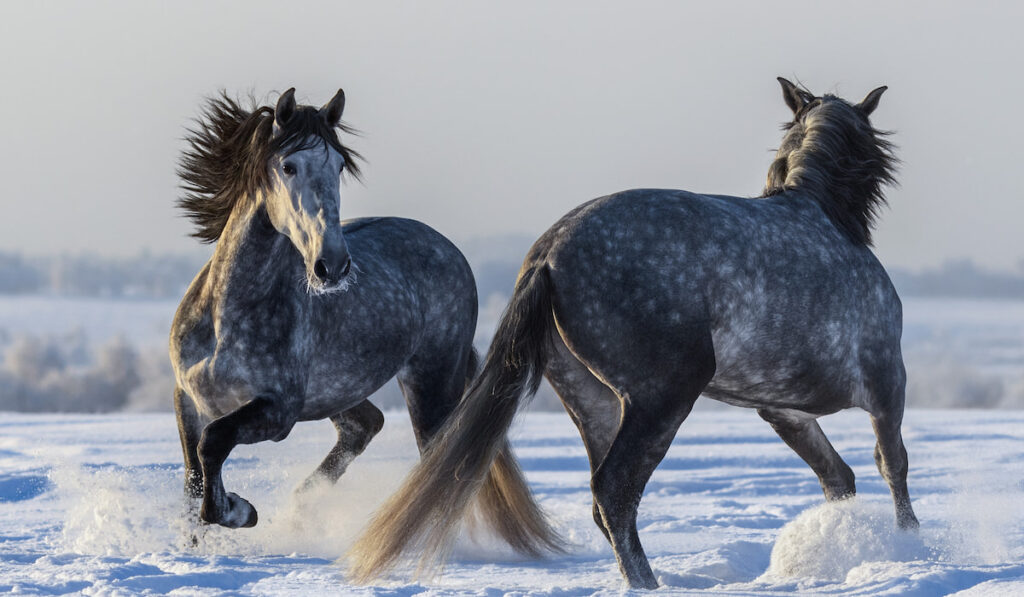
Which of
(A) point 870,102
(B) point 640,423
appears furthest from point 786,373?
(A) point 870,102

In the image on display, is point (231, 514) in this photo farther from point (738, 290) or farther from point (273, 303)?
point (738, 290)

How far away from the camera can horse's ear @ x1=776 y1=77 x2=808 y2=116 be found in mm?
6160

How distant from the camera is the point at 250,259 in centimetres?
507

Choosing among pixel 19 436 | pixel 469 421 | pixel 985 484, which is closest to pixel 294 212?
pixel 469 421

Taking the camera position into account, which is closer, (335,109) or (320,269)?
(320,269)

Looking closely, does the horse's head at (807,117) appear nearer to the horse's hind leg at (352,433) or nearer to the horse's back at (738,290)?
the horse's back at (738,290)

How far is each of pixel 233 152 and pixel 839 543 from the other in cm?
347

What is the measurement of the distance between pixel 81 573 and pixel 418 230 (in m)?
2.96

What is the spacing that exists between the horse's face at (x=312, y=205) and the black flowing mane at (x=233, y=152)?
0.05 metres

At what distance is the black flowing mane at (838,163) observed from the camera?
5551mm

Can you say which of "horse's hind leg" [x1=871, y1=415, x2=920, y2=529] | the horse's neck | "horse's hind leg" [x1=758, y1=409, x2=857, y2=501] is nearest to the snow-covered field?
"horse's hind leg" [x1=871, y1=415, x2=920, y2=529]

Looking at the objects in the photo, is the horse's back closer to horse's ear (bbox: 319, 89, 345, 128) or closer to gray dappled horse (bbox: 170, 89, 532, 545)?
gray dappled horse (bbox: 170, 89, 532, 545)

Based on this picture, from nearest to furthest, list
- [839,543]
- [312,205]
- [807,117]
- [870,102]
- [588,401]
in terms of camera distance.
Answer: [312,205] < [588,401] < [839,543] < [807,117] < [870,102]

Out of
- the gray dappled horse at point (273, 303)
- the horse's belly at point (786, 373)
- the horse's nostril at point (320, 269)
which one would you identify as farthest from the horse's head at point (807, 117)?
the horse's nostril at point (320, 269)
